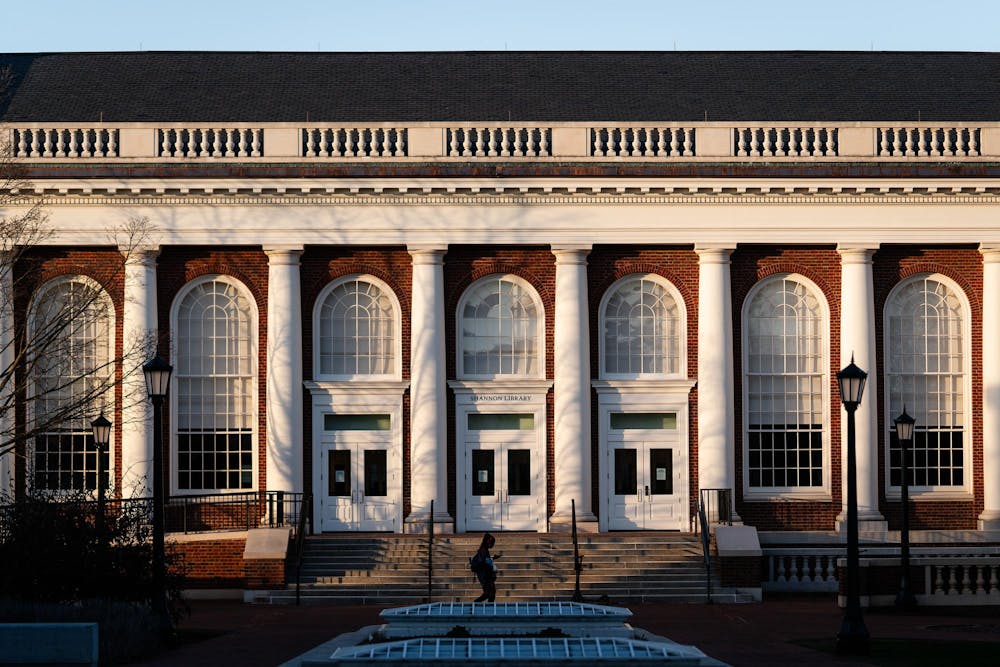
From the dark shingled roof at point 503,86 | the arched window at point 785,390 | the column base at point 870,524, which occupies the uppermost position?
the dark shingled roof at point 503,86

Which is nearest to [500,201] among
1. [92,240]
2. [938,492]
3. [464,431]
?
[464,431]

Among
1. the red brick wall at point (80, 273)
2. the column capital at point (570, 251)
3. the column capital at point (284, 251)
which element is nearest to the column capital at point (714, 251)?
the column capital at point (570, 251)

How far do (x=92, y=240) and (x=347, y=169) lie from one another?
6.01 m

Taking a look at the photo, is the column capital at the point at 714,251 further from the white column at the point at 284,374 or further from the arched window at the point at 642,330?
the white column at the point at 284,374

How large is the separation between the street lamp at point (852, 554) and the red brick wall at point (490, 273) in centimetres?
1490

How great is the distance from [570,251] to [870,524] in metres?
9.28

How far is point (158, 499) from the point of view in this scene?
83.4 ft

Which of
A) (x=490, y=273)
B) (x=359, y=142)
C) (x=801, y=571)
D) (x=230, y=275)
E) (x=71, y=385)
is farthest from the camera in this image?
(x=490, y=273)

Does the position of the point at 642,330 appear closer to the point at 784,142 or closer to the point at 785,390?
the point at 785,390

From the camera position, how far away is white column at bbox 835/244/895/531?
39.0 m

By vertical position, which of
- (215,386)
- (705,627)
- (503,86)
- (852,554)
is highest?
(503,86)

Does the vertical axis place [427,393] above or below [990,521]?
above

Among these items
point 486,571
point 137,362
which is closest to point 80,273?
point 137,362

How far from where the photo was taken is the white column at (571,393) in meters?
38.8
